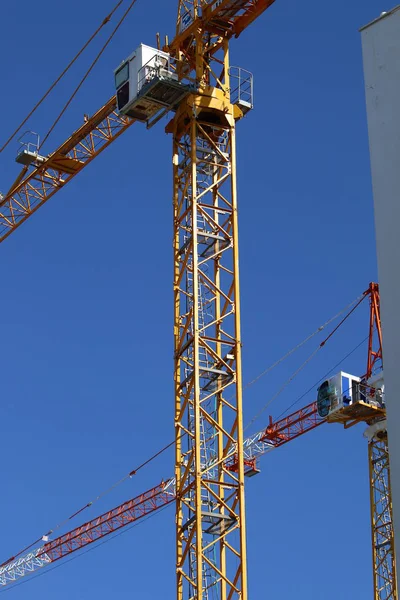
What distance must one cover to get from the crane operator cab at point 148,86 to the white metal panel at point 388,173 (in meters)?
24.0

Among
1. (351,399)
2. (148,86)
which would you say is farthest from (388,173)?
(351,399)

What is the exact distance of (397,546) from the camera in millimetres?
17625

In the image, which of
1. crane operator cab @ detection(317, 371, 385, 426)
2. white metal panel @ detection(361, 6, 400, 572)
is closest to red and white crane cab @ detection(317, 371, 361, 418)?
crane operator cab @ detection(317, 371, 385, 426)

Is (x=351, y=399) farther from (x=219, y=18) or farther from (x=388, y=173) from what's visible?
(x=388, y=173)

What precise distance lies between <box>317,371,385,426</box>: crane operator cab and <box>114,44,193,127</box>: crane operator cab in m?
31.4

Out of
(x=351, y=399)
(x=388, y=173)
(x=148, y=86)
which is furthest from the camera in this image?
(x=351, y=399)

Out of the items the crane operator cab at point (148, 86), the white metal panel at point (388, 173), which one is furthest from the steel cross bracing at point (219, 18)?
the white metal panel at point (388, 173)

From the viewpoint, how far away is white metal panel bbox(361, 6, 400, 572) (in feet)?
61.1

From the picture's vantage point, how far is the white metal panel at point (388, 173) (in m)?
18.6

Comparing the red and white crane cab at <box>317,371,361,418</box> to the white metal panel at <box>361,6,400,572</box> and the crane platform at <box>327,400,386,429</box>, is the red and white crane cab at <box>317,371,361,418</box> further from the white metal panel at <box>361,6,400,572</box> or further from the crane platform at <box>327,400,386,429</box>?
the white metal panel at <box>361,6,400,572</box>

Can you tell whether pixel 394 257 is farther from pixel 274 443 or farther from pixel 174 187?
pixel 274 443

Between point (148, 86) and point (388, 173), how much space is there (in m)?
25.5

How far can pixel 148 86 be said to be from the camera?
4425 centimetres

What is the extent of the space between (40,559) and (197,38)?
61.7 metres
